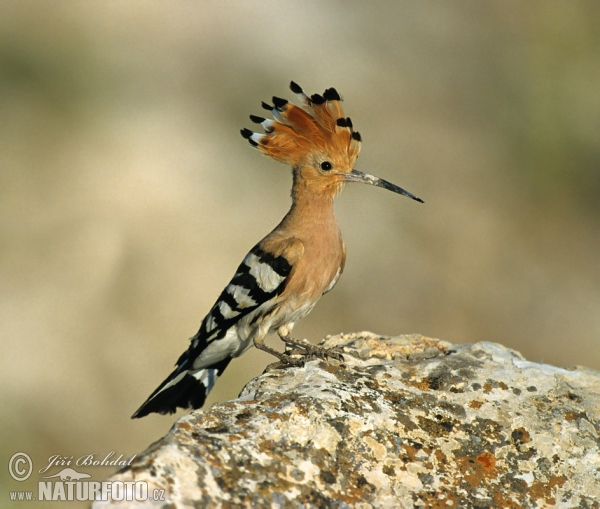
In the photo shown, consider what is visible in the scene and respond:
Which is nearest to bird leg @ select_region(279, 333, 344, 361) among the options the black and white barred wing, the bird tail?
the black and white barred wing

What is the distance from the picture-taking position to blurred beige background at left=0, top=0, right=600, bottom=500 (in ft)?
17.1

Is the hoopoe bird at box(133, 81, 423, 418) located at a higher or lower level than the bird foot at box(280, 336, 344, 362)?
higher

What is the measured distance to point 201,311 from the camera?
5422 millimetres

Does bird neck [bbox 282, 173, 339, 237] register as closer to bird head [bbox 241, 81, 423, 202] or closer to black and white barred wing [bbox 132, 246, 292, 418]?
bird head [bbox 241, 81, 423, 202]

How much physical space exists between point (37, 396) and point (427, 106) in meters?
4.21

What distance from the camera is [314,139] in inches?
139

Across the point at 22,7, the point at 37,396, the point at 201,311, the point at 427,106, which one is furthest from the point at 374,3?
the point at 37,396

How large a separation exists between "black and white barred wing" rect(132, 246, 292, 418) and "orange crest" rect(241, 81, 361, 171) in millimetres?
479

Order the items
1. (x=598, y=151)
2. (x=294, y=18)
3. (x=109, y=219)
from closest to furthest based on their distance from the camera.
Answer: (x=109, y=219) < (x=598, y=151) < (x=294, y=18)

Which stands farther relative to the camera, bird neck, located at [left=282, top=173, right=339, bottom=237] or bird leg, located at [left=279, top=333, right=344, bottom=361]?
bird neck, located at [left=282, top=173, right=339, bottom=237]

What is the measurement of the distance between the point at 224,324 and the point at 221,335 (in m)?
0.07

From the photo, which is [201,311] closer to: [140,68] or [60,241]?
[60,241]

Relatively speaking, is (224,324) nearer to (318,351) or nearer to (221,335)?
(221,335)

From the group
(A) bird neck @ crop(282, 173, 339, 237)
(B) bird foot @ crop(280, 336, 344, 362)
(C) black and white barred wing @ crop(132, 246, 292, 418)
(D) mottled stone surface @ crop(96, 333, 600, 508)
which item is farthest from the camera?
(A) bird neck @ crop(282, 173, 339, 237)
